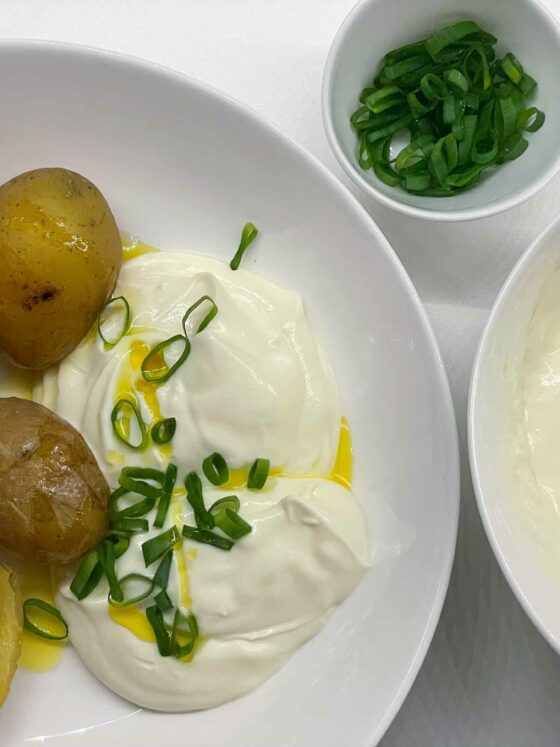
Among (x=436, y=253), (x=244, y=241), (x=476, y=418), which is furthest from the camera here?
(x=436, y=253)

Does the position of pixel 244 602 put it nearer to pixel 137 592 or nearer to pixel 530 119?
pixel 137 592

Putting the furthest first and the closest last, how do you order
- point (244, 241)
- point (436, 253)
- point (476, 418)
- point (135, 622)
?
point (436, 253) < point (244, 241) < point (135, 622) < point (476, 418)

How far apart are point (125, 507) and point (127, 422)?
12 centimetres

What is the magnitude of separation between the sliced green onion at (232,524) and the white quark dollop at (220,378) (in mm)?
78

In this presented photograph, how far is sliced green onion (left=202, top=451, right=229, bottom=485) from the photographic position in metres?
1.05

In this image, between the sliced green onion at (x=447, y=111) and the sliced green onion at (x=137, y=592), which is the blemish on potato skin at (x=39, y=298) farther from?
the sliced green onion at (x=447, y=111)

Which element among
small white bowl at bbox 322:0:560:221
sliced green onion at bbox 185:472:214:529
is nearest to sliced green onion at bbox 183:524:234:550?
sliced green onion at bbox 185:472:214:529

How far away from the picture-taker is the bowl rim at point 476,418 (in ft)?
2.95

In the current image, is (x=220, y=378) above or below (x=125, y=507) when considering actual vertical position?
above

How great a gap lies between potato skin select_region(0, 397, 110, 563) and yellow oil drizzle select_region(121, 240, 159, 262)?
30 centimetres

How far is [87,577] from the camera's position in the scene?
1038mm

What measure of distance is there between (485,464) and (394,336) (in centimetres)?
24

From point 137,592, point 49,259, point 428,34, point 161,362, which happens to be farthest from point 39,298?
point 428,34

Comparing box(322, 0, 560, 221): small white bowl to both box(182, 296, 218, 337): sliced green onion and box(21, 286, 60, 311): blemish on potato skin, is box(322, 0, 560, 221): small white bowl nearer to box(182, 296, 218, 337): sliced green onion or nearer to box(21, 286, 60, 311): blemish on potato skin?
box(182, 296, 218, 337): sliced green onion
